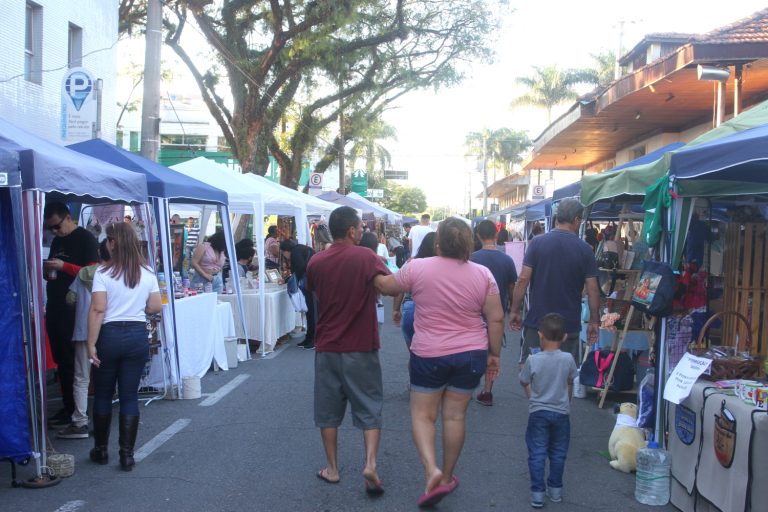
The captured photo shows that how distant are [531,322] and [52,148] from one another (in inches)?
166

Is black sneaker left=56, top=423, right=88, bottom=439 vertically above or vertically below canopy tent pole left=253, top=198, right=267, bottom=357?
below

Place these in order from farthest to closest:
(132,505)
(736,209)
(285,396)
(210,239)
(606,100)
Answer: (606,100)
(210,239)
(285,396)
(736,209)
(132,505)

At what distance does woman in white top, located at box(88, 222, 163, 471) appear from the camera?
519 cm

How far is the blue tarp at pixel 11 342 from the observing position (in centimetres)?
491

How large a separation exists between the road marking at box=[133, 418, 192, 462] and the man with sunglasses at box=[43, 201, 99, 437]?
0.83m

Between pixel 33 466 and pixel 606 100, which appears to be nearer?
pixel 33 466

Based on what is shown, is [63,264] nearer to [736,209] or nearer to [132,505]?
[132,505]

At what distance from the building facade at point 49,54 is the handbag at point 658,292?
8479 millimetres

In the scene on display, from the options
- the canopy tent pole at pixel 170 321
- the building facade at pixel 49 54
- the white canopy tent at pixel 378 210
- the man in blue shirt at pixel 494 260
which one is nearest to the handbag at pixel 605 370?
the man in blue shirt at pixel 494 260

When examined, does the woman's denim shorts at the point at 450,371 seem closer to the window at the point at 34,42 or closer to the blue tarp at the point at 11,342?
the blue tarp at the point at 11,342

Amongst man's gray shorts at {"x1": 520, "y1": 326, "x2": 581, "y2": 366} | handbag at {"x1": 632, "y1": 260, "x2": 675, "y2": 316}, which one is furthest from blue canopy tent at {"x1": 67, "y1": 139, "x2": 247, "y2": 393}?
handbag at {"x1": 632, "y1": 260, "x2": 675, "y2": 316}

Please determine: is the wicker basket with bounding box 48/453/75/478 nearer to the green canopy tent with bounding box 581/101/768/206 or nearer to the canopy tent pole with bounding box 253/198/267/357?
the green canopy tent with bounding box 581/101/768/206

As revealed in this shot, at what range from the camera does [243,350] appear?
33.4 feet

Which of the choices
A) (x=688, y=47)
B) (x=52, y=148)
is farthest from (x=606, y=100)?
(x=52, y=148)
